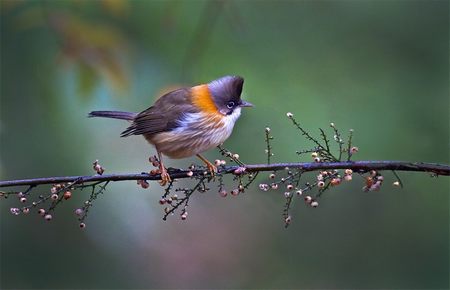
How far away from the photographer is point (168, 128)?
433 cm

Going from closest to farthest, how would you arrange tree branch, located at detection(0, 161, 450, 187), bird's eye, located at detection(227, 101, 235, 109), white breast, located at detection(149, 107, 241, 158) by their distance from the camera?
tree branch, located at detection(0, 161, 450, 187) → white breast, located at detection(149, 107, 241, 158) → bird's eye, located at detection(227, 101, 235, 109)

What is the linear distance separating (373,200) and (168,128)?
9.43ft

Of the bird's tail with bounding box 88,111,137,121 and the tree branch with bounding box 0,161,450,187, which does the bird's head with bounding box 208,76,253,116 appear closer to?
the bird's tail with bounding box 88,111,137,121

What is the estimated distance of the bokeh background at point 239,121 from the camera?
444 cm

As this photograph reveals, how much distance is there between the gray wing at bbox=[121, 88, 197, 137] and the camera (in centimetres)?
430

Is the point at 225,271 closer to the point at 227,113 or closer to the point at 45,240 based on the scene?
the point at 45,240

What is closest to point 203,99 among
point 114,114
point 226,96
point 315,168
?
point 226,96

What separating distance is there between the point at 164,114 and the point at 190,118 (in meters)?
0.17

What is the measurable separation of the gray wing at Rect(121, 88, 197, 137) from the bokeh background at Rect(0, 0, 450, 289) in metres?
0.13

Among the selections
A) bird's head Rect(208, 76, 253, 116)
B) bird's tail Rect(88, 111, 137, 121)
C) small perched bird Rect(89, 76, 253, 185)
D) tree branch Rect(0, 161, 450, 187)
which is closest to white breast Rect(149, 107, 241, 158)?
small perched bird Rect(89, 76, 253, 185)

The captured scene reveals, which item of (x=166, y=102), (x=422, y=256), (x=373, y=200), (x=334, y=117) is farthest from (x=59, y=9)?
(x=422, y=256)

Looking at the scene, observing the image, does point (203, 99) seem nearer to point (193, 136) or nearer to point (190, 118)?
point (190, 118)

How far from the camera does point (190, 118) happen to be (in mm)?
4367

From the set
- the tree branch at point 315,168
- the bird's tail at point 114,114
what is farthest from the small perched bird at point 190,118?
the tree branch at point 315,168
